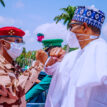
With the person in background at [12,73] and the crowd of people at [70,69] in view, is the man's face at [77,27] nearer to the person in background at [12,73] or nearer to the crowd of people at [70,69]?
the crowd of people at [70,69]

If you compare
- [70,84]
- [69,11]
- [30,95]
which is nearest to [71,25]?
[70,84]

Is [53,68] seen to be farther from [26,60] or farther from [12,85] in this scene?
[26,60]

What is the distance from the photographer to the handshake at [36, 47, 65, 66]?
9.32 ft

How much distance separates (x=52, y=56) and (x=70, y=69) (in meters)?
A: 0.33

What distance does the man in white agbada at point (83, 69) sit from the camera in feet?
7.46

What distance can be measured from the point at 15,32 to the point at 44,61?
706 mm

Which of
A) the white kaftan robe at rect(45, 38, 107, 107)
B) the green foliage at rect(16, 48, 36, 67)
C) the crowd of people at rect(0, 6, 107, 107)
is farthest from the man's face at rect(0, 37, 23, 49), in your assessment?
the green foliage at rect(16, 48, 36, 67)

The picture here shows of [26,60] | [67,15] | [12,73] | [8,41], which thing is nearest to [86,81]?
[12,73]

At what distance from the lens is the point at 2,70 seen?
2477 millimetres

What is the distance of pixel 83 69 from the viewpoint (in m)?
2.37

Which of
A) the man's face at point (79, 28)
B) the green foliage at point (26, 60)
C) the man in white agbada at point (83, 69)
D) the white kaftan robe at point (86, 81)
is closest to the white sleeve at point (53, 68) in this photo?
the man in white agbada at point (83, 69)

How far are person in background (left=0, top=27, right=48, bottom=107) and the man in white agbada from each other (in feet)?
1.12

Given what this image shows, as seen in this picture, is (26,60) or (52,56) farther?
(26,60)

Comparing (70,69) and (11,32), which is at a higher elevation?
(11,32)
